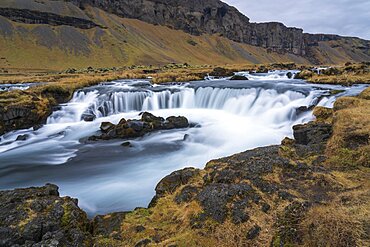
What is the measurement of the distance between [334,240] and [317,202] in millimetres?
1773

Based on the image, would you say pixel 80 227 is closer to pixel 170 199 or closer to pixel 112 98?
pixel 170 199

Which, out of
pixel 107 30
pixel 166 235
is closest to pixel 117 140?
pixel 166 235

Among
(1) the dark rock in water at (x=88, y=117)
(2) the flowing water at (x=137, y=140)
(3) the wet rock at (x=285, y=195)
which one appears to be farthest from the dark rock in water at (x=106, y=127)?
(3) the wet rock at (x=285, y=195)

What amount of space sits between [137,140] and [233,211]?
14784mm

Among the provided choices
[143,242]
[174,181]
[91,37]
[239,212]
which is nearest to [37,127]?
[174,181]

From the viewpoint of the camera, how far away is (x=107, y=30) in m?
134

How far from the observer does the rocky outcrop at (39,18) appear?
115 meters

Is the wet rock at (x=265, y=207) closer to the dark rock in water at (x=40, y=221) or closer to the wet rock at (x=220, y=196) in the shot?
the wet rock at (x=220, y=196)

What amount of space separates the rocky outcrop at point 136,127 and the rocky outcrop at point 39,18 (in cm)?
11838

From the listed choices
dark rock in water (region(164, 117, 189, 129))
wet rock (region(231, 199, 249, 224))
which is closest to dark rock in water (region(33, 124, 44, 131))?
dark rock in water (region(164, 117, 189, 129))

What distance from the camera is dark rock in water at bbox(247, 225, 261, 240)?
5539 millimetres

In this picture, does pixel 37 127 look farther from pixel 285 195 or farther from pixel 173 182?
pixel 285 195

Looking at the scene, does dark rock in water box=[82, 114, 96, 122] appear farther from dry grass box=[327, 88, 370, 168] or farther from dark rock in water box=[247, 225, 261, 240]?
dark rock in water box=[247, 225, 261, 240]

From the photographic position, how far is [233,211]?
6.25 meters
